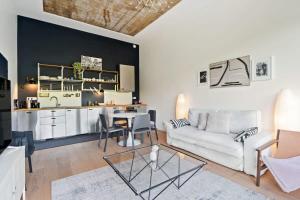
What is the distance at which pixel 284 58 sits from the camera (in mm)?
2600

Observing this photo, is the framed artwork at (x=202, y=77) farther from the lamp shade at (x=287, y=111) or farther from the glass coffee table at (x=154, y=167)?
the glass coffee table at (x=154, y=167)

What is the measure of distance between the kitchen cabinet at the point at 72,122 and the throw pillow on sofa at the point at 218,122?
10.7ft

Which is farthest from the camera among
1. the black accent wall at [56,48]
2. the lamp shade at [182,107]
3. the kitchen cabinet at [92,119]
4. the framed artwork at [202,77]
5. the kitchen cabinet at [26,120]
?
the kitchen cabinet at [92,119]

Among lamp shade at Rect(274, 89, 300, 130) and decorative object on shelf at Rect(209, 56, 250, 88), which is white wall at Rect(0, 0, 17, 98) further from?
lamp shade at Rect(274, 89, 300, 130)

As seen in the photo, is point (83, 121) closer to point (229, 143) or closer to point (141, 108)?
point (141, 108)

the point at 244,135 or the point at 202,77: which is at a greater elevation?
the point at 202,77

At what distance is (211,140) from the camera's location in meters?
2.69

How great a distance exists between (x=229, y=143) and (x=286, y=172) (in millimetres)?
728

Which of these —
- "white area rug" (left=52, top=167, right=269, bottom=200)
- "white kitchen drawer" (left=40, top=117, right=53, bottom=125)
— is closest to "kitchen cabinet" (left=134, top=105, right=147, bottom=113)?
"white kitchen drawer" (left=40, top=117, right=53, bottom=125)

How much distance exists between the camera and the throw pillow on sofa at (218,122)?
292 centimetres

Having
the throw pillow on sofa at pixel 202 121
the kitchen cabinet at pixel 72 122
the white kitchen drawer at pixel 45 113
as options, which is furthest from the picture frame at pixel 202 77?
the white kitchen drawer at pixel 45 113

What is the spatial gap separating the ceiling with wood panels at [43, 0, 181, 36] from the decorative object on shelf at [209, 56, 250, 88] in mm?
1659

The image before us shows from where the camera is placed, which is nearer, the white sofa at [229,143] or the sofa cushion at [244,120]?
the white sofa at [229,143]

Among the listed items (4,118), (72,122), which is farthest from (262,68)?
(72,122)
